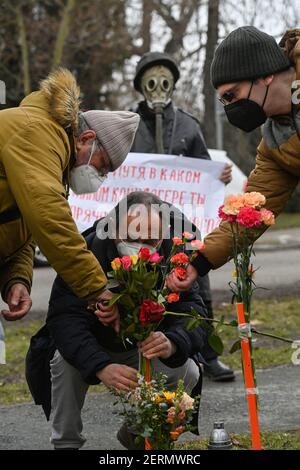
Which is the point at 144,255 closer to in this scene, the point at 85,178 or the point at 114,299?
the point at 114,299

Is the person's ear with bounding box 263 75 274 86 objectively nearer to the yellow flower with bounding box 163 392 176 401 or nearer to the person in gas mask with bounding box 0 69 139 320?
the person in gas mask with bounding box 0 69 139 320

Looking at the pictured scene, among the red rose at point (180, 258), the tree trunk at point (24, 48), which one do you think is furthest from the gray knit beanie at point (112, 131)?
the tree trunk at point (24, 48)

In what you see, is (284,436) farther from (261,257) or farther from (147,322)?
(261,257)

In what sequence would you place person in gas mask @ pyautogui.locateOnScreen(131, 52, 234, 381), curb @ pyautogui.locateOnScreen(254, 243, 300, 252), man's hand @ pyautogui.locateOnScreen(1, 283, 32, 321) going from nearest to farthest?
man's hand @ pyautogui.locateOnScreen(1, 283, 32, 321)
person in gas mask @ pyautogui.locateOnScreen(131, 52, 234, 381)
curb @ pyautogui.locateOnScreen(254, 243, 300, 252)

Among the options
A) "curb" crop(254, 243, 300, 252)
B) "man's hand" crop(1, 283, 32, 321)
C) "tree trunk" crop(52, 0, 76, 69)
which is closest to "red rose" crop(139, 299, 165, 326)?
"man's hand" crop(1, 283, 32, 321)

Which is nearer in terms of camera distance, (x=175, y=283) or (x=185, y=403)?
(x=185, y=403)

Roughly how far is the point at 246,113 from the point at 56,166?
88 centimetres

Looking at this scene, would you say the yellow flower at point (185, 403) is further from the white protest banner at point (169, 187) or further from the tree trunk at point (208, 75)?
the tree trunk at point (208, 75)

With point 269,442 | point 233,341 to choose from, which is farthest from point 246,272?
point 233,341

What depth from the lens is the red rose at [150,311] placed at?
418 cm

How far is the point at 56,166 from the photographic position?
4.23 m

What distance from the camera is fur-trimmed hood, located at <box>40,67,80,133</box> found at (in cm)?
434

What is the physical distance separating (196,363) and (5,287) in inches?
39.5

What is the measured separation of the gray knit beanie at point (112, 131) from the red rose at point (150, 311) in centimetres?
76
